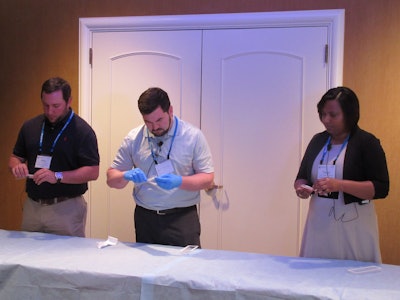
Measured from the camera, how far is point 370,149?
6.05 ft

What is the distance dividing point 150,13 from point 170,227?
1.56 metres

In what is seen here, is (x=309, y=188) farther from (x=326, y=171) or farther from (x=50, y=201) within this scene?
(x=50, y=201)

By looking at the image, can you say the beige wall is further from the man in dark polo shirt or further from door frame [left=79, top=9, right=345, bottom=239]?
the man in dark polo shirt

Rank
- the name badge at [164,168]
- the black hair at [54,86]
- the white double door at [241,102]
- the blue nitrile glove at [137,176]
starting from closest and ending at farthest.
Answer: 1. the blue nitrile glove at [137,176]
2. the name badge at [164,168]
3. the black hair at [54,86]
4. the white double door at [241,102]

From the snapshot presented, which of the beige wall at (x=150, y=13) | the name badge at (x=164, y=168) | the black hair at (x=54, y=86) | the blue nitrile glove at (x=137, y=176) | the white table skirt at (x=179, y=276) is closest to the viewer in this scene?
the white table skirt at (x=179, y=276)

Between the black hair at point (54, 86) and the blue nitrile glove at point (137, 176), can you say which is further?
the black hair at point (54, 86)

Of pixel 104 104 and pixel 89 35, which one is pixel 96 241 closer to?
pixel 104 104

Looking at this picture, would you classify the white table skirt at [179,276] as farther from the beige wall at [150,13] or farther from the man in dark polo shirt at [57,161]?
the beige wall at [150,13]

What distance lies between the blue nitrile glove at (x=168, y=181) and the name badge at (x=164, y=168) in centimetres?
13

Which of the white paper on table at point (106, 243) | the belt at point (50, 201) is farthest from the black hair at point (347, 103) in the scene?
the belt at point (50, 201)

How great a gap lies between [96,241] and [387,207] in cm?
178

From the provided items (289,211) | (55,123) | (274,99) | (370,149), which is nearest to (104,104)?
(55,123)

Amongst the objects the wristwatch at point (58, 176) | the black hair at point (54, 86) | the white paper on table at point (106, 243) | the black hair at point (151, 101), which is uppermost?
the black hair at point (54, 86)

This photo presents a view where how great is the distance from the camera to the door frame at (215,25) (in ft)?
8.75
